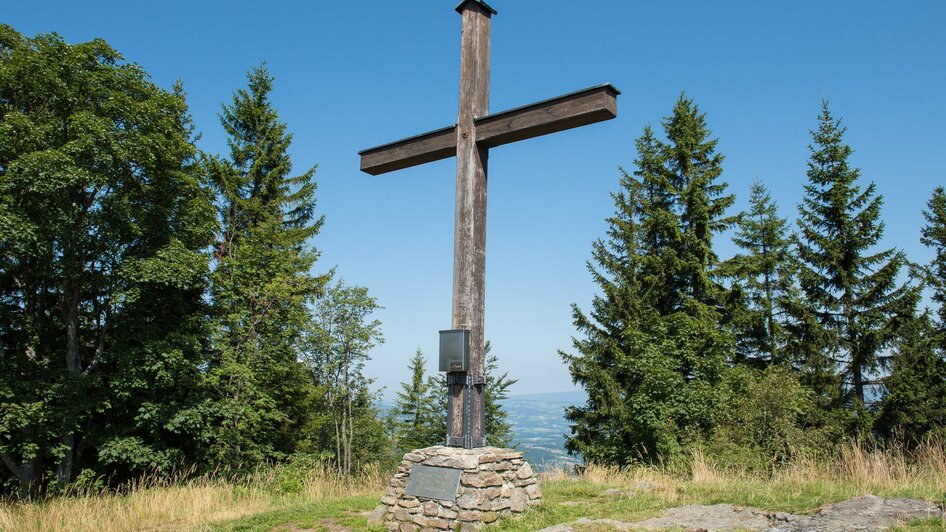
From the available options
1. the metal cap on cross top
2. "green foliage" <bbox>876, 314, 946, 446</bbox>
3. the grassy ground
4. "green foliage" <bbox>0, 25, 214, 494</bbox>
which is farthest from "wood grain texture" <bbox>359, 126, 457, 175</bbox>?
"green foliage" <bbox>876, 314, 946, 446</bbox>

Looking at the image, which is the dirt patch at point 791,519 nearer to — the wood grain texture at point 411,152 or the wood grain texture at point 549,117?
the wood grain texture at point 549,117

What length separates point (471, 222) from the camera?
7.12 m

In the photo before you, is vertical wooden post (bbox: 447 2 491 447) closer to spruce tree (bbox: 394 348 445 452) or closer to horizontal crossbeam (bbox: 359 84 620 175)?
horizontal crossbeam (bbox: 359 84 620 175)

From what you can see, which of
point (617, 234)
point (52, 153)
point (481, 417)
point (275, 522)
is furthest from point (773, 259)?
point (52, 153)

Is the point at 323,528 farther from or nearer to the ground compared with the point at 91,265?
nearer to the ground

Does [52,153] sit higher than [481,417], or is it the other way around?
[52,153]

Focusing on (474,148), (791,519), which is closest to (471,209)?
(474,148)

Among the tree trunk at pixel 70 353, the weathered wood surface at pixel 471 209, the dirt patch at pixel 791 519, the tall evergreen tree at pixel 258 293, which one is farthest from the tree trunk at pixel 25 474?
the dirt patch at pixel 791 519

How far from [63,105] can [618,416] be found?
57.1 feet

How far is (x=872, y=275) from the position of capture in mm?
19047

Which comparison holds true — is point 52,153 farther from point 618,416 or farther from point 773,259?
point 773,259

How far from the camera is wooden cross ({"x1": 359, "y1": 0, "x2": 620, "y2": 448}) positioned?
660 cm

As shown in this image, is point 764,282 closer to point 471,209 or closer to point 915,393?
point 915,393

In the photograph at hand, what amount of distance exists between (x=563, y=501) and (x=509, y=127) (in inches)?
186
